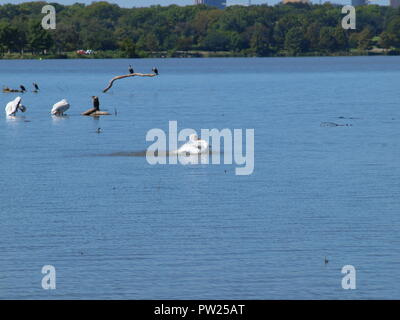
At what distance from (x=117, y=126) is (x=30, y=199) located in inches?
1519

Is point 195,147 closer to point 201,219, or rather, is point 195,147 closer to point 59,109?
point 201,219

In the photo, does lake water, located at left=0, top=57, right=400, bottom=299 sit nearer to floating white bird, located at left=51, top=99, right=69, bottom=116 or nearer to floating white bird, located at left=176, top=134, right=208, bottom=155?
floating white bird, located at left=176, top=134, right=208, bottom=155

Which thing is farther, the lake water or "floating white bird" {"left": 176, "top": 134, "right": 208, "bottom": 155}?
"floating white bird" {"left": 176, "top": 134, "right": 208, "bottom": 155}

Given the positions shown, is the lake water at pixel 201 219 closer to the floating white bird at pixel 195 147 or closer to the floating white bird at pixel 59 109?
the floating white bird at pixel 195 147

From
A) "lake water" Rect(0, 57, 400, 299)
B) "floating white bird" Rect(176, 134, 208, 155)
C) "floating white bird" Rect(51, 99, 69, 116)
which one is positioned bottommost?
"floating white bird" Rect(51, 99, 69, 116)

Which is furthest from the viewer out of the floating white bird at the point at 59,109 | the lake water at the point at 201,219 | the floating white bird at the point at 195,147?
the floating white bird at the point at 59,109

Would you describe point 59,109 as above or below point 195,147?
below

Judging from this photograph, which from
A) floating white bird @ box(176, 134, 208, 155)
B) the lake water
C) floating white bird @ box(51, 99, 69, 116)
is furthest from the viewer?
floating white bird @ box(51, 99, 69, 116)

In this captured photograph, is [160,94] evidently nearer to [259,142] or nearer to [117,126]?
[117,126]

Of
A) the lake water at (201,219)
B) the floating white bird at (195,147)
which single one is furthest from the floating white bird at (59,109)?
the floating white bird at (195,147)

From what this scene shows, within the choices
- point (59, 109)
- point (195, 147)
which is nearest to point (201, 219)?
point (195, 147)

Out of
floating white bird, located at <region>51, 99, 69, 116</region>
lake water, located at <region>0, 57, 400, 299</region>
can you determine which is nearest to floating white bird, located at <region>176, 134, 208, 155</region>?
lake water, located at <region>0, 57, 400, 299</region>

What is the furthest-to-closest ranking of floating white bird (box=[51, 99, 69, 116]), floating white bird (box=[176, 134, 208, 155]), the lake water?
1. floating white bird (box=[51, 99, 69, 116])
2. floating white bird (box=[176, 134, 208, 155])
3. the lake water
